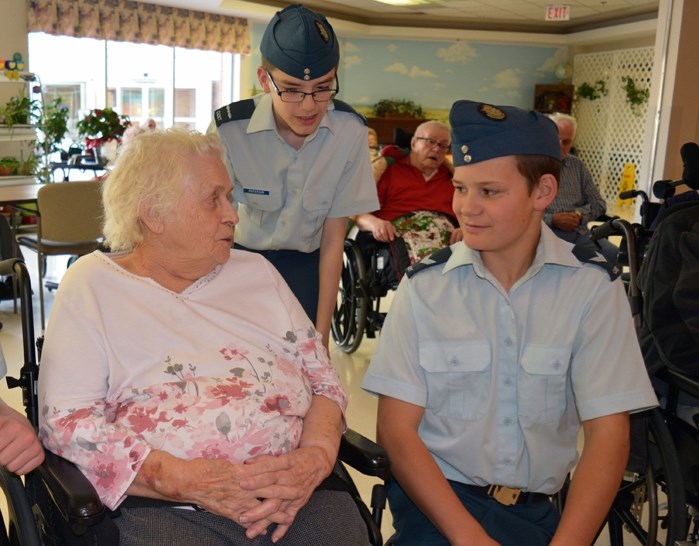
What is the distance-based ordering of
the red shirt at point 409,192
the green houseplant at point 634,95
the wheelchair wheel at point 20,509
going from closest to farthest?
the wheelchair wheel at point 20,509 < the red shirt at point 409,192 < the green houseplant at point 634,95

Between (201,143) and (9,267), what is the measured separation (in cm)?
50

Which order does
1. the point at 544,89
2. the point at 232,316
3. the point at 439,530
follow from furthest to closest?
the point at 544,89, the point at 232,316, the point at 439,530

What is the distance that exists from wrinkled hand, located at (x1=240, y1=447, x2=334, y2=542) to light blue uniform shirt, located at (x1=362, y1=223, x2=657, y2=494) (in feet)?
0.67

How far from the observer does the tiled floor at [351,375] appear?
2.89 meters

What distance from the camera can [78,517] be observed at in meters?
1.19

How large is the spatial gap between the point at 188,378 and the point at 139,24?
9.48 metres

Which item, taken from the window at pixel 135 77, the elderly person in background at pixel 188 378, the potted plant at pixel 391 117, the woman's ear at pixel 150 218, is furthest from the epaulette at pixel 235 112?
the potted plant at pixel 391 117

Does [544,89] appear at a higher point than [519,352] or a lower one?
higher

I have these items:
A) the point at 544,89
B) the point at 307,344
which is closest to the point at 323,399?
the point at 307,344

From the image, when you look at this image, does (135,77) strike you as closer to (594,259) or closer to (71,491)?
(594,259)

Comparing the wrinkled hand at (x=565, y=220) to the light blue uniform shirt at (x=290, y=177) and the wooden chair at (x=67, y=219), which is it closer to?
the light blue uniform shirt at (x=290, y=177)

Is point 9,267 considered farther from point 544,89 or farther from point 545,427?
point 544,89

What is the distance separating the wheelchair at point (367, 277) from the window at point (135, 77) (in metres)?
5.80

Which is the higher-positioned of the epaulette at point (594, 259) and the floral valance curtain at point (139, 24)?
the floral valance curtain at point (139, 24)
